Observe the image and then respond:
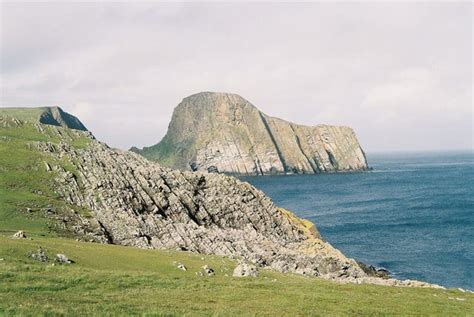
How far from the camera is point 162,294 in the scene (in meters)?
28.7

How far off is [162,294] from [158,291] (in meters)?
0.87

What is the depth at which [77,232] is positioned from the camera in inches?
2255

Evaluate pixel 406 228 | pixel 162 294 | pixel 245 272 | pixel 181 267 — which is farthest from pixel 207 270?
pixel 406 228

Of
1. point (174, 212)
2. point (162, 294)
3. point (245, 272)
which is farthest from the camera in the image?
point (174, 212)

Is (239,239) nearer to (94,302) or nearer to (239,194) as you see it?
(239,194)

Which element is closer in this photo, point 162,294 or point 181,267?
point 162,294

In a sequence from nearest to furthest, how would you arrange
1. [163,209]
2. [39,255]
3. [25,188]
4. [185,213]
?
[39,255] → [25,188] → [163,209] → [185,213]

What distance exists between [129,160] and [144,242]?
27.5 meters

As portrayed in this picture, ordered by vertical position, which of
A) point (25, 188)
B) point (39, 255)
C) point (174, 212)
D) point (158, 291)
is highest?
point (25, 188)

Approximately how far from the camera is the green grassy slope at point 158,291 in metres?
23.9

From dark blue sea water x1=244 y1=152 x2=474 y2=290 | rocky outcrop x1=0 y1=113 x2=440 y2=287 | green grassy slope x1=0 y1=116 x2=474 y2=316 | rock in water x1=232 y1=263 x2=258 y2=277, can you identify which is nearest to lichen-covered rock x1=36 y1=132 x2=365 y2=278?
rocky outcrop x1=0 y1=113 x2=440 y2=287

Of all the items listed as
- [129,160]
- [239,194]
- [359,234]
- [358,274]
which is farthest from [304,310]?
[359,234]

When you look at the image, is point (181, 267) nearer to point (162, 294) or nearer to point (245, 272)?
point (245, 272)

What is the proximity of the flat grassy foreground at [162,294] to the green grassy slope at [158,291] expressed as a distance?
0.05 meters
